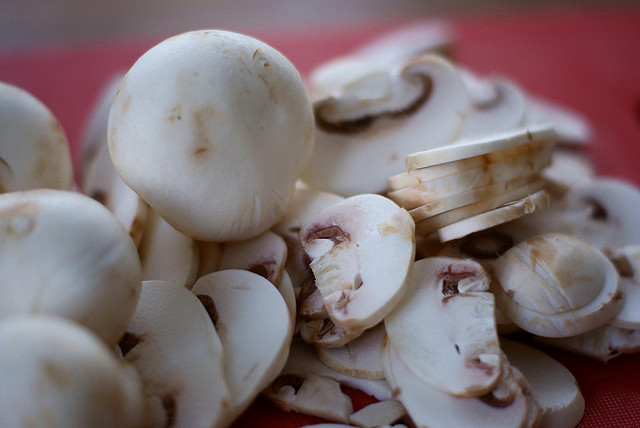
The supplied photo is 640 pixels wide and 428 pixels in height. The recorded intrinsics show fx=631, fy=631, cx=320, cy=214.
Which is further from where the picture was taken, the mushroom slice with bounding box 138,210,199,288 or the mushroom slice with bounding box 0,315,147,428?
the mushroom slice with bounding box 138,210,199,288

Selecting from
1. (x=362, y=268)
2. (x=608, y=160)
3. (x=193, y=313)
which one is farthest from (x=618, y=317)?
(x=608, y=160)

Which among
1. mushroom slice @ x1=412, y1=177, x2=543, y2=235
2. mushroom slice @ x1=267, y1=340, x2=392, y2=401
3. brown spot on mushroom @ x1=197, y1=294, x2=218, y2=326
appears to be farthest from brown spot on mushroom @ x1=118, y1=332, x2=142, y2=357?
mushroom slice @ x1=412, y1=177, x2=543, y2=235

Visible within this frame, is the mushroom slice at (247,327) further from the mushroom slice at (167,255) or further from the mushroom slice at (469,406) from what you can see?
the mushroom slice at (469,406)

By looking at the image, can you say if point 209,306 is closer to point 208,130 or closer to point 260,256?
point 260,256

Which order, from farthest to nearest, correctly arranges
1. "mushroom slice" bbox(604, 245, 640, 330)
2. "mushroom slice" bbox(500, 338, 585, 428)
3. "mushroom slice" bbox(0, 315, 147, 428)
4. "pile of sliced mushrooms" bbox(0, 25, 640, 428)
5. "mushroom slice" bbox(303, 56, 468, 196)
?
"mushroom slice" bbox(303, 56, 468, 196) → "mushroom slice" bbox(604, 245, 640, 330) → "mushroom slice" bbox(500, 338, 585, 428) → "pile of sliced mushrooms" bbox(0, 25, 640, 428) → "mushroom slice" bbox(0, 315, 147, 428)

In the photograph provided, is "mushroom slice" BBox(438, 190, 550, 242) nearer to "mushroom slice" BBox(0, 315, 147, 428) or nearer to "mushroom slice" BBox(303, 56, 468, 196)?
"mushroom slice" BBox(303, 56, 468, 196)

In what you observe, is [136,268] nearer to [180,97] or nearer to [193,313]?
[193,313]

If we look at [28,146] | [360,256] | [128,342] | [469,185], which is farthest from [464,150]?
[28,146]
